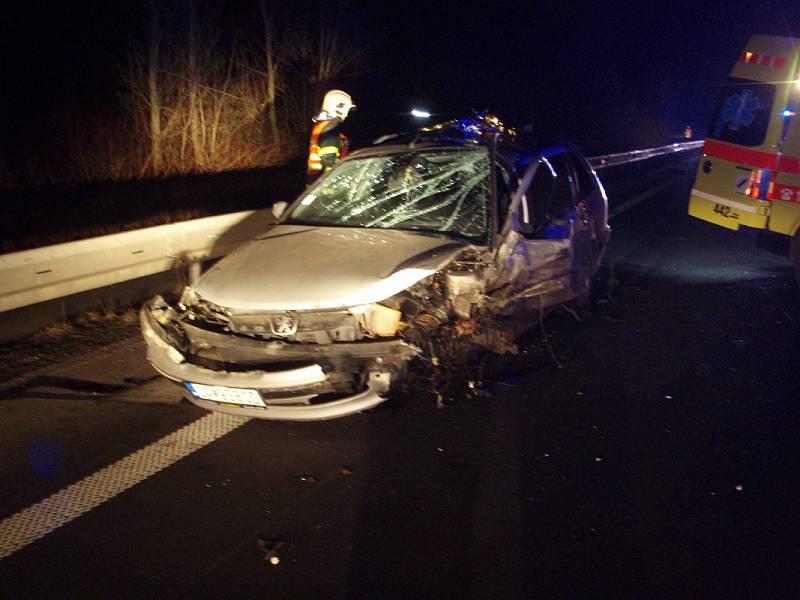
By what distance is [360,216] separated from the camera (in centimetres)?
526

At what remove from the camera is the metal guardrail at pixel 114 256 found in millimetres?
6078

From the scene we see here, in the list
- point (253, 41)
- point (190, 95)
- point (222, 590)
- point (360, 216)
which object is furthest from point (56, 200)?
point (253, 41)

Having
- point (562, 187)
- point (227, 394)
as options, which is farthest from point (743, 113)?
point (227, 394)

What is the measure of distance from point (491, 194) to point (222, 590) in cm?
336

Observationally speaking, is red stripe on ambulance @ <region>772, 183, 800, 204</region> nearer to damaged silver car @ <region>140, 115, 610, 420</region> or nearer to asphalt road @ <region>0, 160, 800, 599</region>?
asphalt road @ <region>0, 160, 800, 599</region>

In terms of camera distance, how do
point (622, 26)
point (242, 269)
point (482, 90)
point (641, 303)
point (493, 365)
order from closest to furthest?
point (242, 269), point (493, 365), point (641, 303), point (482, 90), point (622, 26)

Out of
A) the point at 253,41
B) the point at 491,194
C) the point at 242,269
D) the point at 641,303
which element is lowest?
the point at 641,303

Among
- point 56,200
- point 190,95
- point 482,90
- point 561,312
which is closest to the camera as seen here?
point 561,312

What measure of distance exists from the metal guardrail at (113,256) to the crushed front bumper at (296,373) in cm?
292

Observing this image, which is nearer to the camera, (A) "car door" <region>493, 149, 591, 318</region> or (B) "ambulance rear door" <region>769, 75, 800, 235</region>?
(A) "car door" <region>493, 149, 591, 318</region>

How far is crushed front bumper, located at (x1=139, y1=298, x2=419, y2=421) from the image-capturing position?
3.78m

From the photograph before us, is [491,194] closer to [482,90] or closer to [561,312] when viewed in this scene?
[561,312]

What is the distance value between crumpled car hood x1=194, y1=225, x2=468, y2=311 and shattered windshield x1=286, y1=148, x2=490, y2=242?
0.21 meters

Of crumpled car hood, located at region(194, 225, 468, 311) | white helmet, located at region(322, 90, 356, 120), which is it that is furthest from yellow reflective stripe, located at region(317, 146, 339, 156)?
crumpled car hood, located at region(194, 225, 468, 311)
